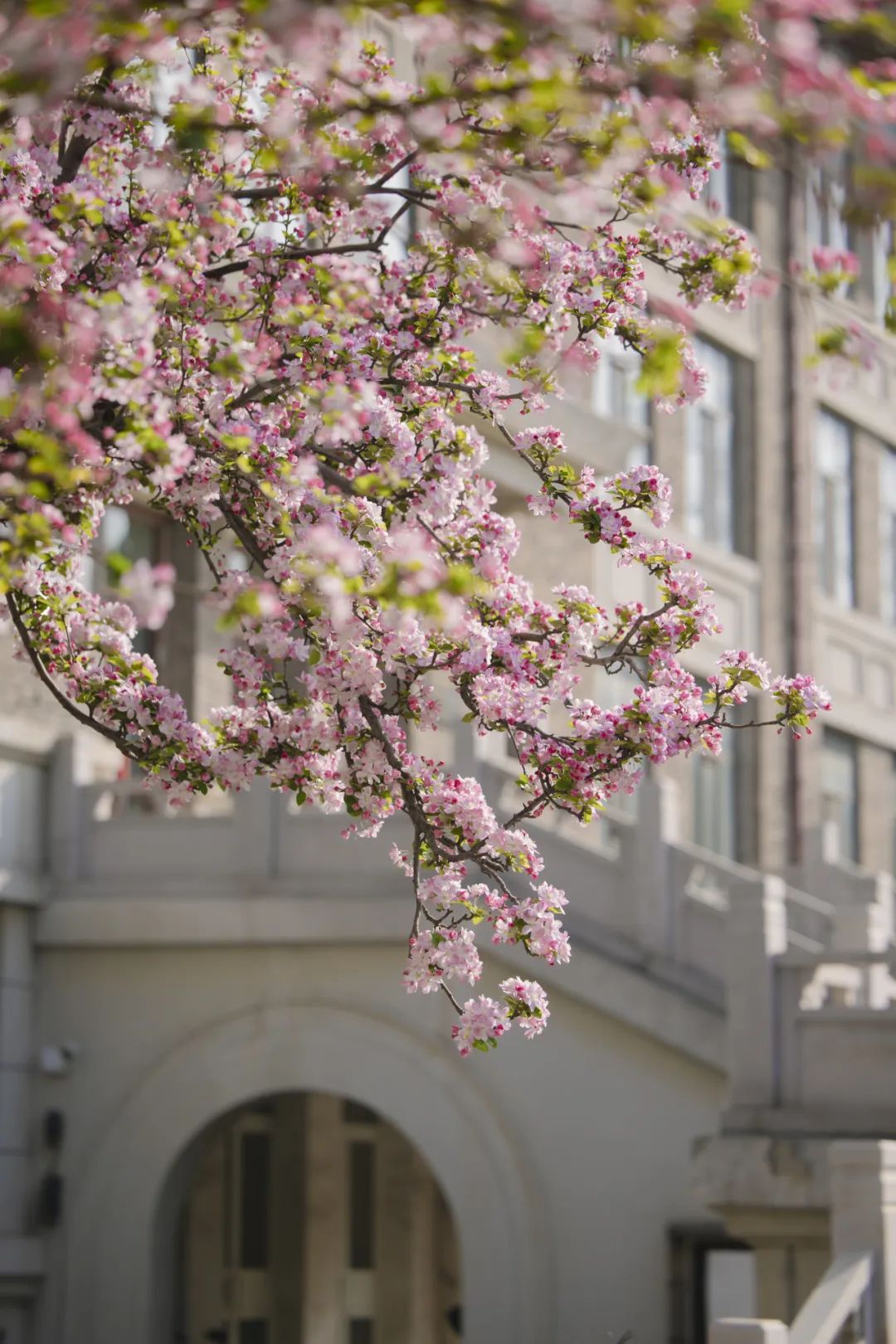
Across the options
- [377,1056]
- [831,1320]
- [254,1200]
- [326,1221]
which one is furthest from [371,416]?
[326,1221]

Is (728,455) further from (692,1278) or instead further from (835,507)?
(692,1278)

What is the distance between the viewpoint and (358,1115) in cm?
2062

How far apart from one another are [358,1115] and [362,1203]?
2.56 ft

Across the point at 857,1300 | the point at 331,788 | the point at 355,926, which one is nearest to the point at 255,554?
the point at 331,788

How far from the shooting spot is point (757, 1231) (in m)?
13.3

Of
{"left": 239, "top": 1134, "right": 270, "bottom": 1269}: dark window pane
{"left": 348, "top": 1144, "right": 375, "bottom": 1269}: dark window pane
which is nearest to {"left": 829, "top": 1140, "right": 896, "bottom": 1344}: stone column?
{"left": 239, "top": 1134, "right": 270, "bottom": 1269}: dark window pane

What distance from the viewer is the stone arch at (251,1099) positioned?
1524 centimetres

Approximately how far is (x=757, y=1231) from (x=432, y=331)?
657 cm

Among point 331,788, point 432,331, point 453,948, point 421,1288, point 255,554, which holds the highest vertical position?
point 432,331

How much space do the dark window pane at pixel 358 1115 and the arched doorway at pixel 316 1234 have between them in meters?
0.01

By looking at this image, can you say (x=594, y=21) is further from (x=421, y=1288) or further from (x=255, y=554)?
(x=421, y=1288)

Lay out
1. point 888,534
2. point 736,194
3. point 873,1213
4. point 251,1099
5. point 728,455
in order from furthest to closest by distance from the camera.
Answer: point 888,534 → point 736,194 → point 728,455 → point 251,1099 → point 873,1213

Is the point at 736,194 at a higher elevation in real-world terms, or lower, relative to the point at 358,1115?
higher

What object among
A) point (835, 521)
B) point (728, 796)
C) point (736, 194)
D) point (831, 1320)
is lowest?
point (831, 1320)
